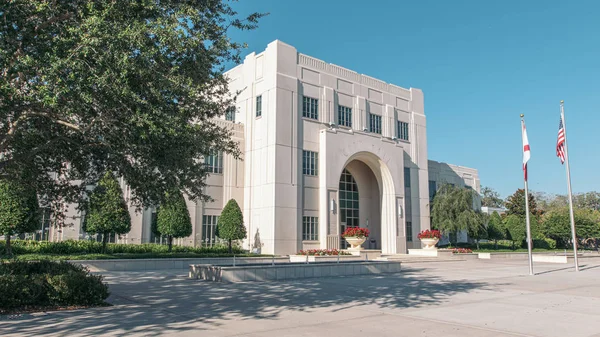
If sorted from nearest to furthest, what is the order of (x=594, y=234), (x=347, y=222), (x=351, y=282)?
(x=351, y=282) → (x=347, y=222) → (x=594, y=234)

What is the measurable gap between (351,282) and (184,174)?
8452 millimetres

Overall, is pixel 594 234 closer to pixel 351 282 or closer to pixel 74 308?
pixel 351 282

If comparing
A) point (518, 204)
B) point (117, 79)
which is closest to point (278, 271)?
point (117, 79)

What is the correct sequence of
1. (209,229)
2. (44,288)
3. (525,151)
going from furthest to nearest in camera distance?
(209,229), (525,151), (44,288)

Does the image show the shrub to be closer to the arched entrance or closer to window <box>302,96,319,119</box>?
the arched entrance

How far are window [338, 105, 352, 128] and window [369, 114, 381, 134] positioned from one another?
7.79 feet

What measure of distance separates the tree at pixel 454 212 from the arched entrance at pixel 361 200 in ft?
19.4

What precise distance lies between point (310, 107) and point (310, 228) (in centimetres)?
920

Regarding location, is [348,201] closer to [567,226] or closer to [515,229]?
[515,229]

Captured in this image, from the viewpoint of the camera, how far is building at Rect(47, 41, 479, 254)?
33.6m

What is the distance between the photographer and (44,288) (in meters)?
10.5

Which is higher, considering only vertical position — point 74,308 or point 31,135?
point 31,135

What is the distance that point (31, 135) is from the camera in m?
12.3

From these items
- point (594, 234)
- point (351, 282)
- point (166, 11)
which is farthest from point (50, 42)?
point (594, 234)
